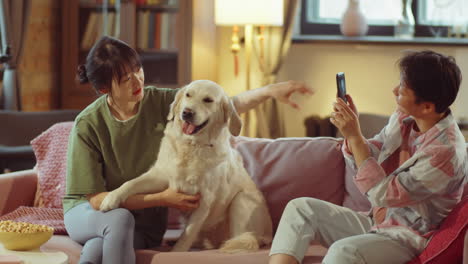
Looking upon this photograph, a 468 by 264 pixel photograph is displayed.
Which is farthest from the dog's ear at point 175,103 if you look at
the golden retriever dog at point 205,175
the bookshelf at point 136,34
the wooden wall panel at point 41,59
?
the wooden wall panel at point 41,59

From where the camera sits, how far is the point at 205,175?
2352 mm

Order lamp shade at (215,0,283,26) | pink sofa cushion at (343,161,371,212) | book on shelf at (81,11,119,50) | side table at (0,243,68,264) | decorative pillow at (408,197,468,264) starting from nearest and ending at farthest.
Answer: decorative pillow at (408,197,468,264) < side table at (0,243,68,264) < pink sofa cushion at (343,161,371,212) < lamp shade at (215,0,283,26) < book on shelf at (81,11,119,50)

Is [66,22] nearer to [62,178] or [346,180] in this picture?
[62,178]

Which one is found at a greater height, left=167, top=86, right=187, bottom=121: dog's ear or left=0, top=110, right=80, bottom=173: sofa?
left=167, top=86, right=187, bottom=121: dog's ear

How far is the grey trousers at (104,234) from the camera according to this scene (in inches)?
84.5

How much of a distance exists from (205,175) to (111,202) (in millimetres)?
305

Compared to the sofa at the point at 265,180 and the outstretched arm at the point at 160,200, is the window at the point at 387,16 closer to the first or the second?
the sofa at the point at 265,180

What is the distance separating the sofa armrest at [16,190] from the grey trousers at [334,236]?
1068 millimetres

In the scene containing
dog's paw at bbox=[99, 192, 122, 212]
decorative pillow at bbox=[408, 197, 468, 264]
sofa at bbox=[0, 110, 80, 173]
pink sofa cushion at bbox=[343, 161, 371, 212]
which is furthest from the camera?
sofa at bbox=[0, 110, 80, 173]

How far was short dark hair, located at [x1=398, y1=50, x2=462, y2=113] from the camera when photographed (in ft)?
6.49

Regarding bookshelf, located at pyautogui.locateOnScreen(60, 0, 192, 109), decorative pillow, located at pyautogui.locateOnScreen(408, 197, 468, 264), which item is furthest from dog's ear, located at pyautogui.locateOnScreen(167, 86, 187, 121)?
bookshelf, located at pyautogui.locateOnScreen(60, 0, 192, 109)

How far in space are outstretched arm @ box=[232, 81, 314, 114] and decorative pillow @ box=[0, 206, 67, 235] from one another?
29.0 inches

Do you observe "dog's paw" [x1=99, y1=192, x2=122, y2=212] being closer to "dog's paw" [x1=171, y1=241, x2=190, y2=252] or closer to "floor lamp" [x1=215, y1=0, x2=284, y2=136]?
"dog's paw" [x1=171, y1=241, x2=190, y2=252]

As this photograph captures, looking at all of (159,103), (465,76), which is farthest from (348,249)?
(465,76)
